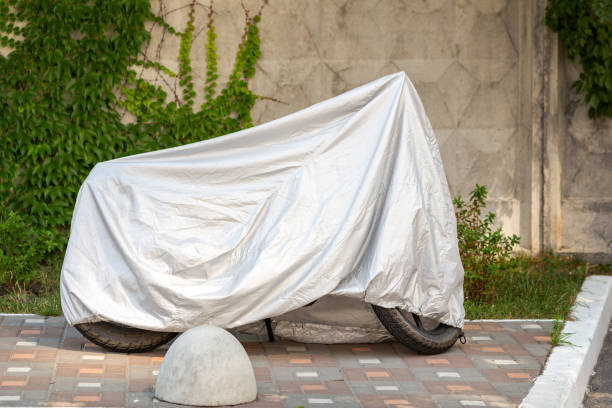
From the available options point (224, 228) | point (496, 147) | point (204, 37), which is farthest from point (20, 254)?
point (496, 147)

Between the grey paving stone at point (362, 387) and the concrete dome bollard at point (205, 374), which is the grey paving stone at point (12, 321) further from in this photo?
the grey paving stone at point (362, 387)

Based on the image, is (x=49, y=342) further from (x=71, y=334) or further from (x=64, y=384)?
(x=64, y=384)

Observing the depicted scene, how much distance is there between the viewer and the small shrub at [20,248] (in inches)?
262

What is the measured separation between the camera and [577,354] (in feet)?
15.9

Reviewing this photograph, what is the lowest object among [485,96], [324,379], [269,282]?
[324,379]

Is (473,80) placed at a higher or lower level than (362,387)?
higher

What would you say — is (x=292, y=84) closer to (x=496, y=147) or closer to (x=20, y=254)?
(x=496, y=147)

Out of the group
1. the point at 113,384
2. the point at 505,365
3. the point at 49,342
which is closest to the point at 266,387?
the point at 113,384

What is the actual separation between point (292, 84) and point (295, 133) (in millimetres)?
2874

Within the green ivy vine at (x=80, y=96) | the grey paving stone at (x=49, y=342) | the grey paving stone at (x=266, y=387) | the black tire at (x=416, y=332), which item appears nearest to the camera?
the grey paving stone at (x=266, y=387)

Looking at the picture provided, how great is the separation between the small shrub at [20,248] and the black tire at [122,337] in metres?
2.11

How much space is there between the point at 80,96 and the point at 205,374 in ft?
14.2

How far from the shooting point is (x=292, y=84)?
7.75 metres

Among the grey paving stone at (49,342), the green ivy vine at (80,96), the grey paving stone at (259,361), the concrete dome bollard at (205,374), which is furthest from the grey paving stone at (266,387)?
the green ivy vine at (80,96)
